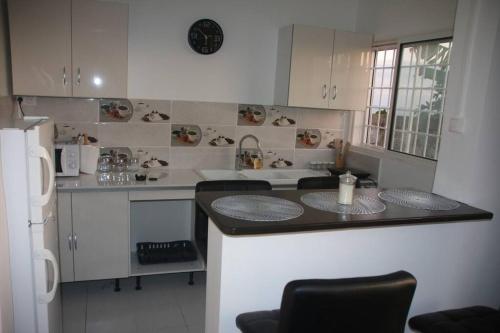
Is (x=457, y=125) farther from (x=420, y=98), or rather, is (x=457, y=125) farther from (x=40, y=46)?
(x=40, y=46)

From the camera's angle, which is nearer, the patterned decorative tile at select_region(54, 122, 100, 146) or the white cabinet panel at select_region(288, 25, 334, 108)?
the patterned decorative tile at select_region(54, 122, 100, 146)

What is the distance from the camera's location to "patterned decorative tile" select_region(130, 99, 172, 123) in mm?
3574

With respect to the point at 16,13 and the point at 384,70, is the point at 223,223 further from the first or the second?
the point at 384,70

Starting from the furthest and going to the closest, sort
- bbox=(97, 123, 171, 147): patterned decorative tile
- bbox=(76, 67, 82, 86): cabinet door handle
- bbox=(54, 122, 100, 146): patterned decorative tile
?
bbox=(97, 123, 171, 147): patterned decorative tile < bbox=(54, 122, 100, 146): patterned decorative tile < bbox=(76, 67, 82, 86): cabinet door handle

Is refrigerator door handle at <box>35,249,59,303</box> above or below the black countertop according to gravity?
below

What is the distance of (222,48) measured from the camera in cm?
370

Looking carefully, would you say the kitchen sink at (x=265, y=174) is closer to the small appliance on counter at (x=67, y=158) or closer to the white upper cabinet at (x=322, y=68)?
the white upper cabinet at (x=322, y=68)

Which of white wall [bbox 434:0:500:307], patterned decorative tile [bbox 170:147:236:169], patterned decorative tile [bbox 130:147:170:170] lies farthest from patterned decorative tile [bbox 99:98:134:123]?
white wall [bbox 434:0:500:307]

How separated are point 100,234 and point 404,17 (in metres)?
2.96

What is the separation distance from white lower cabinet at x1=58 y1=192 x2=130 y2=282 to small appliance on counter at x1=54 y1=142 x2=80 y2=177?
303 millimetres

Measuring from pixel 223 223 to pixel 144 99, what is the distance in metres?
2.24

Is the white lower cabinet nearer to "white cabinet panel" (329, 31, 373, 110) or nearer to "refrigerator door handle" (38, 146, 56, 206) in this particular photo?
"refrigerator door handle" (38, 146, 56, 206)

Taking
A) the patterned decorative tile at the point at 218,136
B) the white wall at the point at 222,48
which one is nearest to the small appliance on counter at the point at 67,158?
the white wall at the point at 222,48

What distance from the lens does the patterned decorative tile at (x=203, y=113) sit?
368 cm
